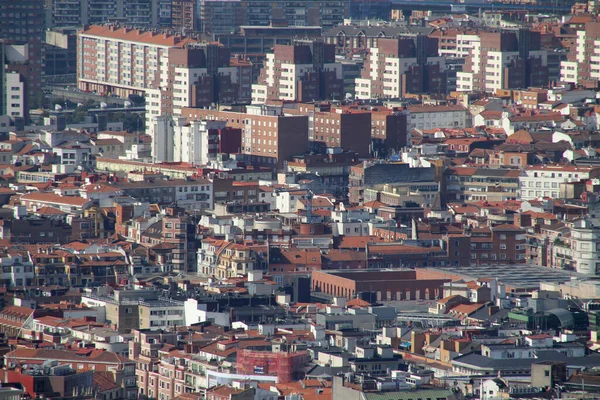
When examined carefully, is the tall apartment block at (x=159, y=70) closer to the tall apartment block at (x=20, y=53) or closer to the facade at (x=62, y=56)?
the tall apartment block at (x=20, y=53)

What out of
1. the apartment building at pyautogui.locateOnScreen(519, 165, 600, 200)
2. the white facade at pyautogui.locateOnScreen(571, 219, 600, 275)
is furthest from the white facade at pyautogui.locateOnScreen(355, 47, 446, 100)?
the white facade at pyautogui.locateOnScreen(571, 219, 600, 275)

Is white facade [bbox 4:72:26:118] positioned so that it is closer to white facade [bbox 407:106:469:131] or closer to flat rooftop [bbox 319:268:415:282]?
white facade [bbox 407:106:469:131]

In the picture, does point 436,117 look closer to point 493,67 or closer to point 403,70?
point 403,70

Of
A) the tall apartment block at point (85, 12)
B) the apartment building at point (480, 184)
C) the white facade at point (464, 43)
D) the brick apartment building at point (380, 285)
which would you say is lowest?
the brick apartment building at point (380, 285)

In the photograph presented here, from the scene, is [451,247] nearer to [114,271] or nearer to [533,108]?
[114,271]

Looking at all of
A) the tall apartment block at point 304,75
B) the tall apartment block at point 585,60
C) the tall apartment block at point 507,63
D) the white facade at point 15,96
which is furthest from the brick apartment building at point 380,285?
the tall apartment block at point 585,60

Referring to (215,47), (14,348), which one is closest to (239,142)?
(215,47)
